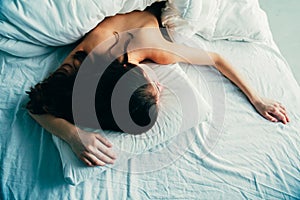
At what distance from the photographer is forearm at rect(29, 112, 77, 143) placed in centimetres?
90

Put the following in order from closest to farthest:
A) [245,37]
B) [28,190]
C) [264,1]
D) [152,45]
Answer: [28,190] < [152,45] < [245,37] < [264,1]

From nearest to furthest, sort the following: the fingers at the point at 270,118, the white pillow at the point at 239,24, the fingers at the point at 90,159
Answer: the fingers at the point at 90,159
the fingers at the point at 270,118
the white pillow at the point at 239,24

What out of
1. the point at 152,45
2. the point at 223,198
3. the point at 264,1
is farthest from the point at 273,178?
the point at 264,1

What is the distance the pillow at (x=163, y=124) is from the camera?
87cm

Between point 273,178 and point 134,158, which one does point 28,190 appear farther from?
point 273,178

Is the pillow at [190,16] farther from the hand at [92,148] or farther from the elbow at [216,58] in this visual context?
the hand at [92,148]

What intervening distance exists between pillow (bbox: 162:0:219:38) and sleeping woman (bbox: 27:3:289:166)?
47 millimetres

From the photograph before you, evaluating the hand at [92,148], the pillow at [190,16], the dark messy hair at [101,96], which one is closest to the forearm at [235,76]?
the pillow at [190,16]

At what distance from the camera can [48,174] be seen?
88cm

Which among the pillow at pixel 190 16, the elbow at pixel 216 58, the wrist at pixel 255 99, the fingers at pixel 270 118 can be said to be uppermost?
the pillow at pixel 190 16

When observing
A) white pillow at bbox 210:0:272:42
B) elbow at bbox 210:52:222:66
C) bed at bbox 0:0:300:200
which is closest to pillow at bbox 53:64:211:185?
bed at bbox 0:0:300:200

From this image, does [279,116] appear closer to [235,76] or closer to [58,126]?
[235,76]

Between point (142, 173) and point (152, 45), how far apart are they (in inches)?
14.3

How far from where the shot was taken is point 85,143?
0.88 meters
